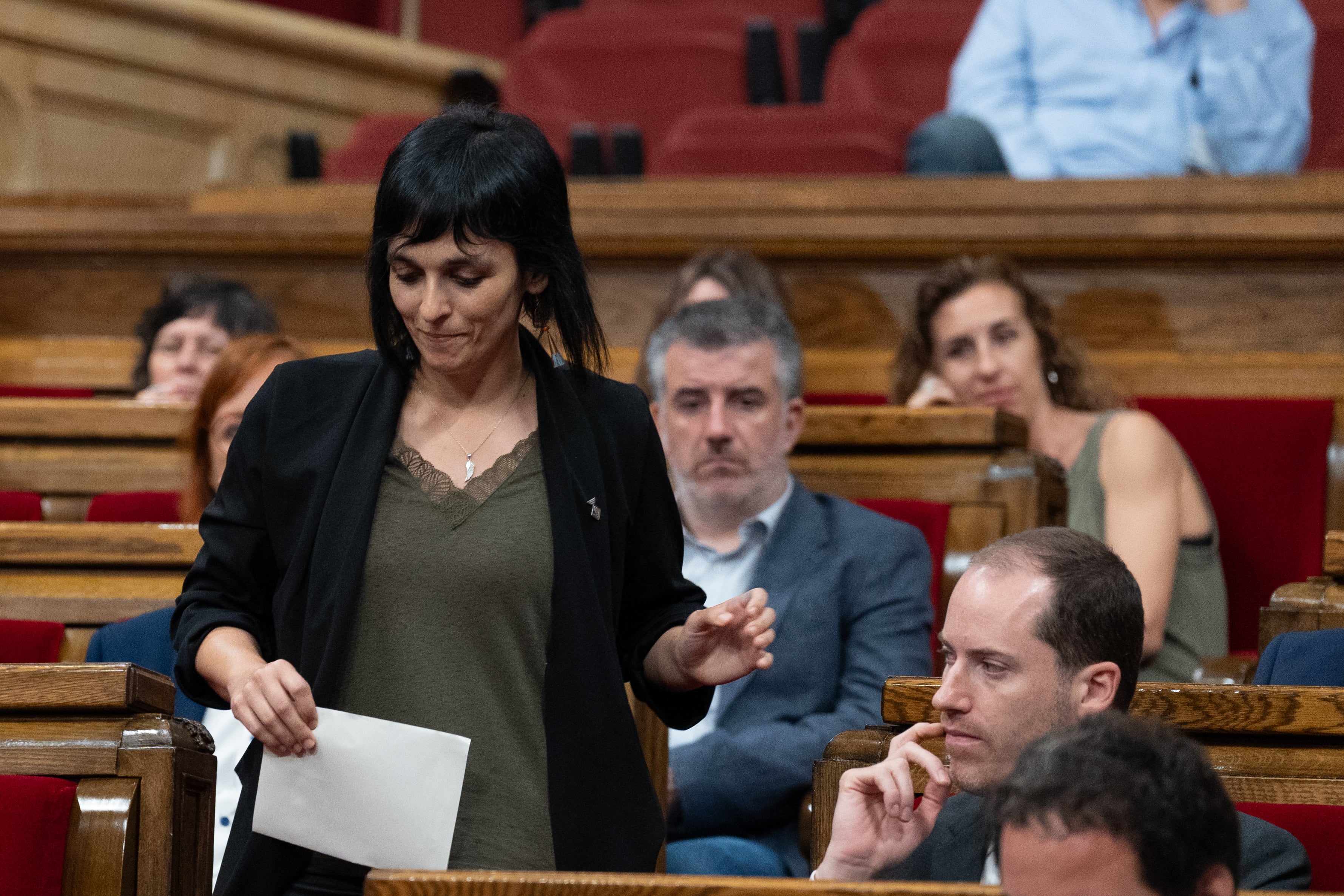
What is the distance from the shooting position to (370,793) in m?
0.48

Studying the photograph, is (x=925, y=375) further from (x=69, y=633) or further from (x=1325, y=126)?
(x=1325, y=126)

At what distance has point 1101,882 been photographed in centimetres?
34

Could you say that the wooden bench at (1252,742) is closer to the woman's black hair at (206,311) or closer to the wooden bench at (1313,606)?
the wooden bench at (1313,606)

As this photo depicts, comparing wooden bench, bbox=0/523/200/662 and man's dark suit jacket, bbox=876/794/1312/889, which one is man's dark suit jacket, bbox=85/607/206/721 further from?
man's dark suit jacket, bbox=876/794/1312/889

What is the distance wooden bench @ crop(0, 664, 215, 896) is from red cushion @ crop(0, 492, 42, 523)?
0.55 meters

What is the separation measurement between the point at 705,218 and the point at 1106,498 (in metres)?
0.50

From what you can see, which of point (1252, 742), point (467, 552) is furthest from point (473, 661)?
point (1252, 742)

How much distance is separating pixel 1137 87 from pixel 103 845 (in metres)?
1.21

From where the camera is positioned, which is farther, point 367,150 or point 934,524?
point 367,150

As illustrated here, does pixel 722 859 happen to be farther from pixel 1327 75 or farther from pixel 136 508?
pixel 1327 75

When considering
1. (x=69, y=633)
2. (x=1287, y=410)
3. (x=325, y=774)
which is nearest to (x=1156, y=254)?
(x=1287, y=410)

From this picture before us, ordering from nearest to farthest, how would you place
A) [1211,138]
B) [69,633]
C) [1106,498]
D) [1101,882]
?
1. [1101,882]
2. [69,633]
3. [1106,498]
4. [1211,138]

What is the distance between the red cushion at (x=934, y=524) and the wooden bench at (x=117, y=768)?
49 centimetres

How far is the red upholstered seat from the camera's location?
0.77 meters
